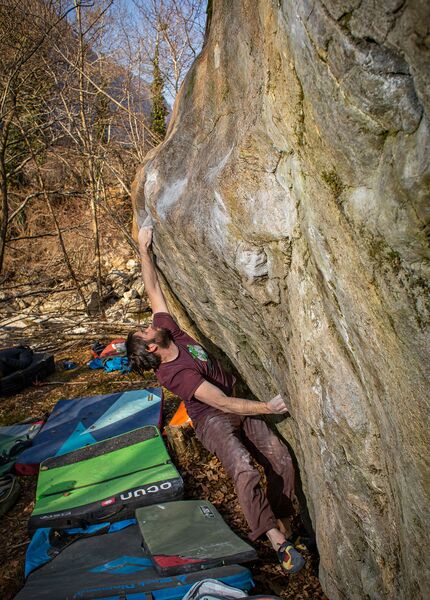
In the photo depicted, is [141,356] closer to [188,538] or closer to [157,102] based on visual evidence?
[188,538]

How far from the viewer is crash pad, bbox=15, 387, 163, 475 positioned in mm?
5094

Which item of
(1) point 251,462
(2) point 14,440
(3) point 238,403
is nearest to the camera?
(3) point 238,403

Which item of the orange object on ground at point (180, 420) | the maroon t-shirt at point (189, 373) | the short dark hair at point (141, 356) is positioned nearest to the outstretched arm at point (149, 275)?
the maroon t-shirt at point (189, 373)

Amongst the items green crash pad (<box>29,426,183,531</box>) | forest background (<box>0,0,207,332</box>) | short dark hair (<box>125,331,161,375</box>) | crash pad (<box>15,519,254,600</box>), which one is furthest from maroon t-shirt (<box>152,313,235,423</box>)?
forest background (<box>0,0,207,332</box>)

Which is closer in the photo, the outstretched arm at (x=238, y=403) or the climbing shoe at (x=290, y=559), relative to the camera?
the climbing shoe at (x=290, y=559)

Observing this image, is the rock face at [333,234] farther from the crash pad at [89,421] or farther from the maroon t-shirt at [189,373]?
the crash pad at [89,421]

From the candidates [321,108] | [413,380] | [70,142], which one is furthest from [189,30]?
[413,380]

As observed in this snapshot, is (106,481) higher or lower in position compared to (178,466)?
lower

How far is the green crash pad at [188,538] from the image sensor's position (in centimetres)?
300

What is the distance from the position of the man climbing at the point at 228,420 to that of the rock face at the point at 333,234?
28cm

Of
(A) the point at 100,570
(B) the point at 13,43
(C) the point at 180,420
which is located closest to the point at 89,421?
(C) the point at 180,420

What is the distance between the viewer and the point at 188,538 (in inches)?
130

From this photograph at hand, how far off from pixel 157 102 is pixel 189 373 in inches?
533

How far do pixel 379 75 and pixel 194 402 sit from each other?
10.5 ft
